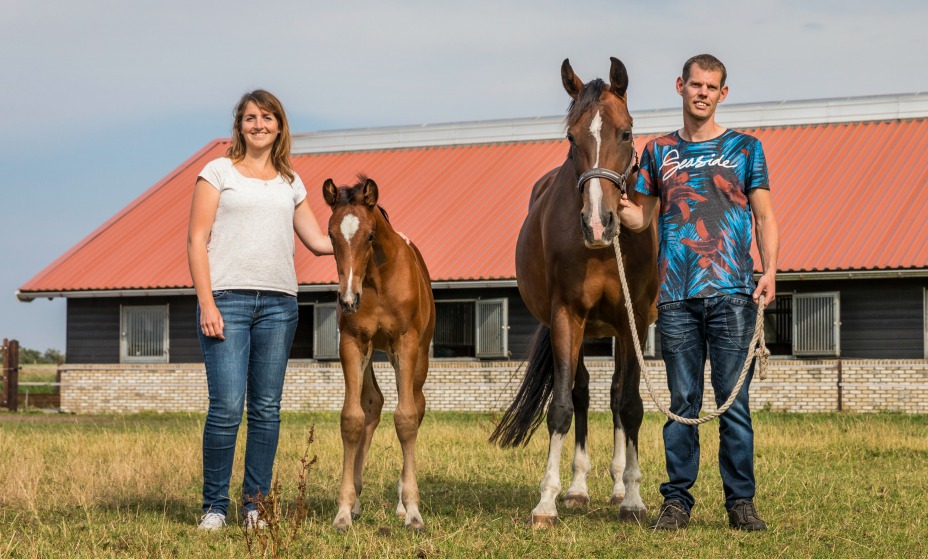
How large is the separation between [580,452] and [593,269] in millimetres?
1897

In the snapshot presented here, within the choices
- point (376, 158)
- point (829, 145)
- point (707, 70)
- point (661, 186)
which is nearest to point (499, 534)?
point (661, 186)

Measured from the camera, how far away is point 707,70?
6.31 m

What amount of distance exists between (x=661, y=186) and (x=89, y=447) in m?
8.00

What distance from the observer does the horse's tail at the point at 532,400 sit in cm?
923

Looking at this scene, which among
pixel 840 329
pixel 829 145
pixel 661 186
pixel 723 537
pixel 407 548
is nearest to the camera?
pixel 407 548

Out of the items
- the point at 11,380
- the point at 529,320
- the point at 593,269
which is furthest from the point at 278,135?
the point at 11,380

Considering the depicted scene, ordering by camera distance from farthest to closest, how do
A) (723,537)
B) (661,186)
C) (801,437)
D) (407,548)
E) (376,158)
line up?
(376,158)
(801,437)
(661,186)
(723,537)
(407,548)

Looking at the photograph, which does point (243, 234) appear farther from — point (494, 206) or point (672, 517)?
point (494, 206)

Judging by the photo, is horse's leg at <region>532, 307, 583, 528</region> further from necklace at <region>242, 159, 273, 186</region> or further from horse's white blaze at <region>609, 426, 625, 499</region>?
necklace at <region>242, 159, 273, 186</region>

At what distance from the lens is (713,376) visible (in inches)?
255

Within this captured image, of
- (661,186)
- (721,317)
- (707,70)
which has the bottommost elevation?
(721,317)

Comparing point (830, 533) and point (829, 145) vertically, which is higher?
point (829, 145)

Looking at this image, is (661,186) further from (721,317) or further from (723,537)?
(723,537)

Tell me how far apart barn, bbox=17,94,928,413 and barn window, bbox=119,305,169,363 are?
0.13 ft
